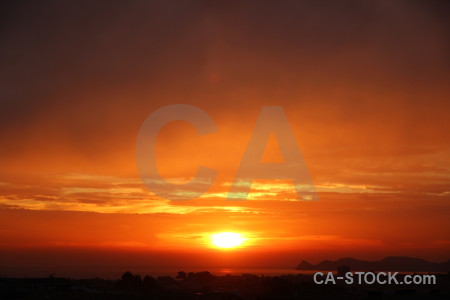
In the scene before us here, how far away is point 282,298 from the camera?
215 feet

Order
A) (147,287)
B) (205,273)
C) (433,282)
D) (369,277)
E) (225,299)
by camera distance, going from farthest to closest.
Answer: (369,277)
(205,273)
(433,282)
(147,287)
(225,299)

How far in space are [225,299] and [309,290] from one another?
18.9 m

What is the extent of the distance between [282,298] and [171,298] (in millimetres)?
14371

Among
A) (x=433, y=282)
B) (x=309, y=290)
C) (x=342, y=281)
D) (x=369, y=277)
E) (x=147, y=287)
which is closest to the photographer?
(x=309, y=290)

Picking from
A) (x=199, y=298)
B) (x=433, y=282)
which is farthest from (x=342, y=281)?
(x=199, y=298)

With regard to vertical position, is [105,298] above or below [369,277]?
below

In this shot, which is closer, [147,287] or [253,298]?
[253,298]

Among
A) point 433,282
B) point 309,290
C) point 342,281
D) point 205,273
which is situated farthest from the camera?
point 205,273

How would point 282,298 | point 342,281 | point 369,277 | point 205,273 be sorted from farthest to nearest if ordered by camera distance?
point 369,277, point 205,273, point 342,281, point 282,298

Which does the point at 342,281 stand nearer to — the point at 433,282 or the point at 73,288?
the point at 433,282

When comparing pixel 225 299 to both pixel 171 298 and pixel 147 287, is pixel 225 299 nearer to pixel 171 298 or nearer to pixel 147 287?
pixel 171 298

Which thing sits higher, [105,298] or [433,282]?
[433,282]

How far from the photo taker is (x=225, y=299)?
61.0 metres

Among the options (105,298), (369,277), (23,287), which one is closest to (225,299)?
(105,298)
